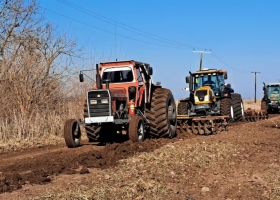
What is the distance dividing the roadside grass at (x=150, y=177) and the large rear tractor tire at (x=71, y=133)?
8.53ft

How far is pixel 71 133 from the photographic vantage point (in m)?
10.9

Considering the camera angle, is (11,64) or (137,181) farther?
(11,64)

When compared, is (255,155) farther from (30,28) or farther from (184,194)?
(30,28)

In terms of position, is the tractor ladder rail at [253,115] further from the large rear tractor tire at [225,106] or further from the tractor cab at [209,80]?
the large rear tractor tire at [225,106]

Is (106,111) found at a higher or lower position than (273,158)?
higher

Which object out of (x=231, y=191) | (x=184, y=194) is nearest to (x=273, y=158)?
(x=231, y=191)

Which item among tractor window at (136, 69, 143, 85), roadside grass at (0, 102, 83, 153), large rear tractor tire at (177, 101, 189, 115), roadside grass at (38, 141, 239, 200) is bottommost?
roadside grass at (38, 141, 239, 200)

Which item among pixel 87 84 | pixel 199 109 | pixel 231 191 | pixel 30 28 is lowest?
pixel 231 191

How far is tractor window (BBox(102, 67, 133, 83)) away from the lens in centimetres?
1184

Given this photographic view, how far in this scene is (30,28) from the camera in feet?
59.6

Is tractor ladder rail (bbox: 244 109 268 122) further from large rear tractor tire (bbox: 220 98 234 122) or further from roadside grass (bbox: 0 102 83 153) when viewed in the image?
roadside grass (bbox: 0 102 83 153)

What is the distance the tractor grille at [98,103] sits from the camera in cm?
1084

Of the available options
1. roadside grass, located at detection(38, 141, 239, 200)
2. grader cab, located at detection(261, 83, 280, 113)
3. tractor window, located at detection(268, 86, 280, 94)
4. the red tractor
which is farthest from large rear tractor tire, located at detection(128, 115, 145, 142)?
tractor window, located at detection(268, 86, 280, 94)

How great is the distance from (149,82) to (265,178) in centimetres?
618
